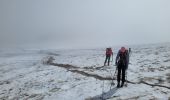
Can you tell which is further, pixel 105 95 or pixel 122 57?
pixel 122 57

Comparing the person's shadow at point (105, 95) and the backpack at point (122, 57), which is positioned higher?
the backpack at point (122, 57)

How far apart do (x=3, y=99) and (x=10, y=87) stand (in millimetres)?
4538

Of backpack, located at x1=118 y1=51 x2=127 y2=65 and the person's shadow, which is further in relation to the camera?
backpack, located at x1=118 y1=51 x2=127 y2=65

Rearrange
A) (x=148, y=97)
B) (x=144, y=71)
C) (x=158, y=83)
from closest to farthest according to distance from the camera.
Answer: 1. (x=148, y=97)
2. (x=158, y=83)
3. (x=144, y=71)

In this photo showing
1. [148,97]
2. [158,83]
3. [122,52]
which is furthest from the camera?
[158,83]

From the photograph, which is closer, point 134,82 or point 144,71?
point 134,82

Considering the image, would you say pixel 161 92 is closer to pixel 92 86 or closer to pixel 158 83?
pixel 158 83

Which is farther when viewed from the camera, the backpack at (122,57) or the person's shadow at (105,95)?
the backpack at (122,57)

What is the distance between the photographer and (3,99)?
24.0m

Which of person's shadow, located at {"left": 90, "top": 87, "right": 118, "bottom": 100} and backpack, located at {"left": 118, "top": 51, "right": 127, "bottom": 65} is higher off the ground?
backpack, located at {"left": 118, "top": 51, "right": 127, "bottom": 65}

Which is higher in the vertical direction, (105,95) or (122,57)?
(122,57)

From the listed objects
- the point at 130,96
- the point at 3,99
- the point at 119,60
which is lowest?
the point at 3,99

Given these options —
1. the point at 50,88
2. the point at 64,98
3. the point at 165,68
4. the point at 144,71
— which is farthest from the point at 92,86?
the point at 165,68

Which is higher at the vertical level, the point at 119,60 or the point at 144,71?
→ the point at 119,60
